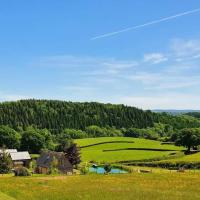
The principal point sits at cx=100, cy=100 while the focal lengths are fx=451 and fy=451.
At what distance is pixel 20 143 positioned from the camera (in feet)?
536

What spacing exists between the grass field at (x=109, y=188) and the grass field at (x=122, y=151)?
5876 centimetres

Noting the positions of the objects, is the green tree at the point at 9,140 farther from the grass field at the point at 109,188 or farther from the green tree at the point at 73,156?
the grass field at the point at 109,188

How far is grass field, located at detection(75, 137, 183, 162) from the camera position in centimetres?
13450

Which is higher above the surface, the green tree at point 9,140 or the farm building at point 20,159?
the green tree at point 9,140

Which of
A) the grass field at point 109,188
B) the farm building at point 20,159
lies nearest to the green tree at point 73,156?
the farm building at point 20,159

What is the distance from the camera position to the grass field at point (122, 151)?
441 feet

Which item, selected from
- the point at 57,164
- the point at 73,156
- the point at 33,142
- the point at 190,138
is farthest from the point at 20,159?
the point at 190,138

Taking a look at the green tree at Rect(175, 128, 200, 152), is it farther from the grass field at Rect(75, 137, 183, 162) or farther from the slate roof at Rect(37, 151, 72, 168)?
the slate roof at Rect(37, 151, 72, 168)

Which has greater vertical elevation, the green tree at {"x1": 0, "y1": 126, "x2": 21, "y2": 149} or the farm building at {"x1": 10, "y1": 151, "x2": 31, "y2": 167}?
the green tree at {"x1": 0, "y1": 126, "x2": 21, "y2": 149}

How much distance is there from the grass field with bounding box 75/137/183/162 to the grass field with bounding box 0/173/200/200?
193 ft

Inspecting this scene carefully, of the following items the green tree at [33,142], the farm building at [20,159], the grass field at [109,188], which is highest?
the green tree at [33,142]

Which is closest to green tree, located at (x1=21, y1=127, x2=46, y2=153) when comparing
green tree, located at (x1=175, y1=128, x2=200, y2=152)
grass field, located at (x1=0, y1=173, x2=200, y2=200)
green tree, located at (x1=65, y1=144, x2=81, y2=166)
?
Answer: green tree, located at (x1=65, y1=144, x2=81, y2=166)

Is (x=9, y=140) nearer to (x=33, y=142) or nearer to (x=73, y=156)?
(x=33, y=142)

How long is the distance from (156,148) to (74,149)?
41639 millimetres
